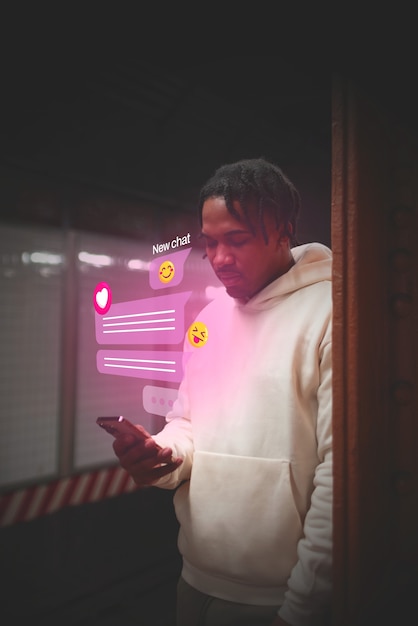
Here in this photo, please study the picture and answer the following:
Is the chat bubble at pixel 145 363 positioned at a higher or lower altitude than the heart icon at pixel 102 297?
lower

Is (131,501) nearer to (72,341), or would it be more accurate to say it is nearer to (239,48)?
(72,341)

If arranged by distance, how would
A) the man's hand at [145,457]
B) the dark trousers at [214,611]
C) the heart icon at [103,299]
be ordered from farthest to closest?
1. the heart icon at [103,299]
2. the man's hand at [145,457]
3. the dark trousers at [214,611]

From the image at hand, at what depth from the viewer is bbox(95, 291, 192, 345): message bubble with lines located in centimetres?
152

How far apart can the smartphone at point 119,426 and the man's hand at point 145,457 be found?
0.04 ft

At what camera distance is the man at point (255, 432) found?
42.1 inches

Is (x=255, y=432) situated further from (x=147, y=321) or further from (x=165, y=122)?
(x=165, y=122)

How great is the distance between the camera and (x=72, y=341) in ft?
9.20

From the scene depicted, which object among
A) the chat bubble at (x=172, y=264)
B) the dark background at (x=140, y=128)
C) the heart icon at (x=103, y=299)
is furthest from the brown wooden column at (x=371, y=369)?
the heart icon at (x=103, y=299)

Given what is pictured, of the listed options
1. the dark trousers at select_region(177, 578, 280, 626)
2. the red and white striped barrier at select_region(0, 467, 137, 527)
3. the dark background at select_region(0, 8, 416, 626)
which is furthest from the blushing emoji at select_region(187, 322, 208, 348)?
the red and white striped barrier at select_region(0, 467, 137, 527)

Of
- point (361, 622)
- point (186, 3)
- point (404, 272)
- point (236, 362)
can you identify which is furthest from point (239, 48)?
point (361, 622)

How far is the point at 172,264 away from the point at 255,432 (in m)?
0.62

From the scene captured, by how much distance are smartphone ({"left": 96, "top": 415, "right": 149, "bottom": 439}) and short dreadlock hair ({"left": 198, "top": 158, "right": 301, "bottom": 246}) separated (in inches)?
23.6

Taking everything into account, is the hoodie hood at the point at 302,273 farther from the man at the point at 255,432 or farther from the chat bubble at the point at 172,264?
the chat bubble at the point at 172,264

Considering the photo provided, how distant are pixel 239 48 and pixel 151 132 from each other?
46.9 inches
